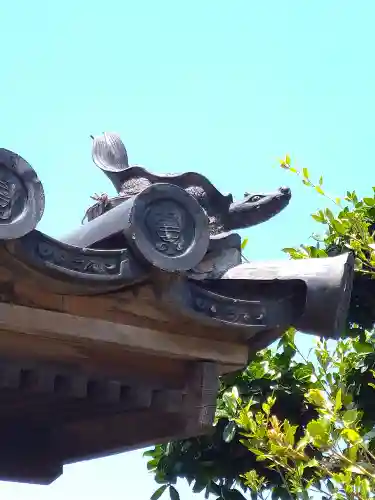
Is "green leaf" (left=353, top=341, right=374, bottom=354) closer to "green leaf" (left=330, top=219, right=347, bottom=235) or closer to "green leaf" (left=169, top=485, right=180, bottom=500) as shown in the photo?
"green leaf" (left=330, top=219, right=347, bottom=235)

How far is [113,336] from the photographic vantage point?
2.33 m

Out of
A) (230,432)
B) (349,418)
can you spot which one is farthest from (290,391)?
(349,418)

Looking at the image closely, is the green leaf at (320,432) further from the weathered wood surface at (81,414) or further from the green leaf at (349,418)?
the weathered wood surface at (81,414)

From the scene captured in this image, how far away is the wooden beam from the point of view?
2195 mm

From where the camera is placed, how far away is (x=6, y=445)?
3.04m

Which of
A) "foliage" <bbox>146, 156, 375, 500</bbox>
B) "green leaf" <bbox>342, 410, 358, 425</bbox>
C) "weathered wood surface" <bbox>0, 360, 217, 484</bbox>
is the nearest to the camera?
"weathered wood surface" <bbox>0, 360, 217, 484</bbox>

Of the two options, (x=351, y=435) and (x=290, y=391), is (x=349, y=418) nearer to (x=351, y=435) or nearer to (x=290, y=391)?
(x=351, y=435)

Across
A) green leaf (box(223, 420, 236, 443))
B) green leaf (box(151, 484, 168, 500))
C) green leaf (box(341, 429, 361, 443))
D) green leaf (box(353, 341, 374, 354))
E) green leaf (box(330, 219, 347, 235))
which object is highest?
green leaf (box(330, 219, 347, 235))

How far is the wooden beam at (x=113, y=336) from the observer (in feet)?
7.20

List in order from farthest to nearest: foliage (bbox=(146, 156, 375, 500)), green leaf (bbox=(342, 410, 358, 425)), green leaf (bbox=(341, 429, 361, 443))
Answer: foliage (bbox=(146, 156, 375, 500))
green leaf (bbox=(342, 410, 358, 425))
green leaf (bbox=(341, 429, 361, 443))

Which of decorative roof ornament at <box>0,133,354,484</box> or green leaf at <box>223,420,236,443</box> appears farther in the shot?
green leaf at <box>223,420,236,443</box>

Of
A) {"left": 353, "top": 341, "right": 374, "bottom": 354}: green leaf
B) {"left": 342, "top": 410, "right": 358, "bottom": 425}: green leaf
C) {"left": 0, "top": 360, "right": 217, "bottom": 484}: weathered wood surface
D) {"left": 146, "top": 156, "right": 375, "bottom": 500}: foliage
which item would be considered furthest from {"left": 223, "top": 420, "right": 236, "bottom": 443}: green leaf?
{"left": 0, "top": 360, "right": 217, "bottom": 484}: weathered wood surface

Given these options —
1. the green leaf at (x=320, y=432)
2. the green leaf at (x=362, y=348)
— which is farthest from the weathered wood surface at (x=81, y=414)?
the green leaf at (x=362, y=348)

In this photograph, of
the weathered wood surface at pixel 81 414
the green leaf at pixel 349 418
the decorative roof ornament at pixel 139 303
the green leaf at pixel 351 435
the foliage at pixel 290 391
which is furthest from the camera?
the foliage at pixel 290 391
